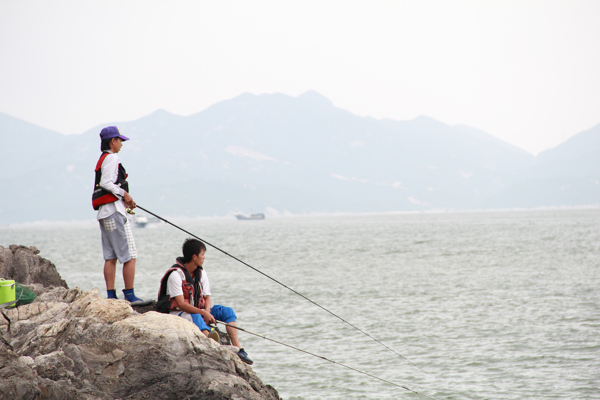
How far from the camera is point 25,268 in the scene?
31.4 ft

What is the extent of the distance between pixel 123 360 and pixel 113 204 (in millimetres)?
1880

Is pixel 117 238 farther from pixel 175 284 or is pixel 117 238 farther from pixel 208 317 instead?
pixel 208 317

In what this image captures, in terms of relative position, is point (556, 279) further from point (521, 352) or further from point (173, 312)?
point (173, 312)

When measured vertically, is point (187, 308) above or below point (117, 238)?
below

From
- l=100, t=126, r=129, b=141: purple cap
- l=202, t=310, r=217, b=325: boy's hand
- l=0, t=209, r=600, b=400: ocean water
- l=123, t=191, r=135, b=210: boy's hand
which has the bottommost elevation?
l=0, t=209, r=600, b=400: ocean water

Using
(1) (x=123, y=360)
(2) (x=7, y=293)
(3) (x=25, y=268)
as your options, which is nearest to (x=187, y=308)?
(1) (x=123, y=360)

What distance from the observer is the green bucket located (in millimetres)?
6250

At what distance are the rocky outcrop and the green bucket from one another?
549mm

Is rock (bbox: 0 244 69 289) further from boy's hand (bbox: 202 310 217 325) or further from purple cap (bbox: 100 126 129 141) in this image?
boy's hand (bbox: 202 310 217 325)

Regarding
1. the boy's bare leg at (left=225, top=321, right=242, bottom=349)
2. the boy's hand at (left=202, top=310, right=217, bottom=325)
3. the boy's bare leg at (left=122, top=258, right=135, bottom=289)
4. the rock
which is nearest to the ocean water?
the boy's bare leg at (left=225, top=321, right=242, bottom=349)

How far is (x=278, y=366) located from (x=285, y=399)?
73.2 inches

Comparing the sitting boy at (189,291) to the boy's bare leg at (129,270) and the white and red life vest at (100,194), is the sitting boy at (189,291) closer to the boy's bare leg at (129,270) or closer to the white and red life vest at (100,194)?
the boy's bare leg at (129,270)

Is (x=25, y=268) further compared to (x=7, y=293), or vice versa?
(x=25, y=268)

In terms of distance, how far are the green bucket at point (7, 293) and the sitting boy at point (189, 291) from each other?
165 cm
